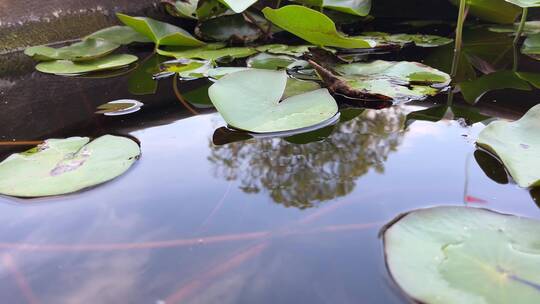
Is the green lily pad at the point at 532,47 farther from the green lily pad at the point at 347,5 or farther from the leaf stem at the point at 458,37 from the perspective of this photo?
the green lily pad at the point at 347,5

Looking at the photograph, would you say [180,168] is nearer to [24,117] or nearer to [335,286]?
[335,286]

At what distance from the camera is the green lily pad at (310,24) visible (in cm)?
104

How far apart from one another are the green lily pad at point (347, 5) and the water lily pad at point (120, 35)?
0.59 metres

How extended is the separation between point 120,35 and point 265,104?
0.89m

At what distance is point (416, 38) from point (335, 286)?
1259mm

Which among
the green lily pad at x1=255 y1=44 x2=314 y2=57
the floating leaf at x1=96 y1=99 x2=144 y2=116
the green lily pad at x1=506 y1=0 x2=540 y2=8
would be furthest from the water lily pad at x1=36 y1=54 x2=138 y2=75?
the green lily pad at x1=506 y1=0 x2=540 y2=8

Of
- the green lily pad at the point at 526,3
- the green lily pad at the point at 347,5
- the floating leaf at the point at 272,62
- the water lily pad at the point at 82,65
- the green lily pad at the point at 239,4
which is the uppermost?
the green lily pad at the point at 239,4

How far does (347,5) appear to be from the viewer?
4.91ft

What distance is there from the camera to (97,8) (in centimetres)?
166

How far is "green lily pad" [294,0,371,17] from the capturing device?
1.46 metres

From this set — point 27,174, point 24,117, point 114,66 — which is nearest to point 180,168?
point 27,174

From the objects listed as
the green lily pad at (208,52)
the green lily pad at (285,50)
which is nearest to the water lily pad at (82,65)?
the green lily pad at (208,52)

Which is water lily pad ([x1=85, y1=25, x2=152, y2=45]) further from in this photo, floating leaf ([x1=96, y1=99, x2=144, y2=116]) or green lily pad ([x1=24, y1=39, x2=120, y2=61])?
floating leaf ([x1=96, y1=99, x2=144, y2=116])

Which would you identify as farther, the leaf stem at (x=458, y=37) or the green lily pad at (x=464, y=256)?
the leaf stem at (x=458, y=37)
